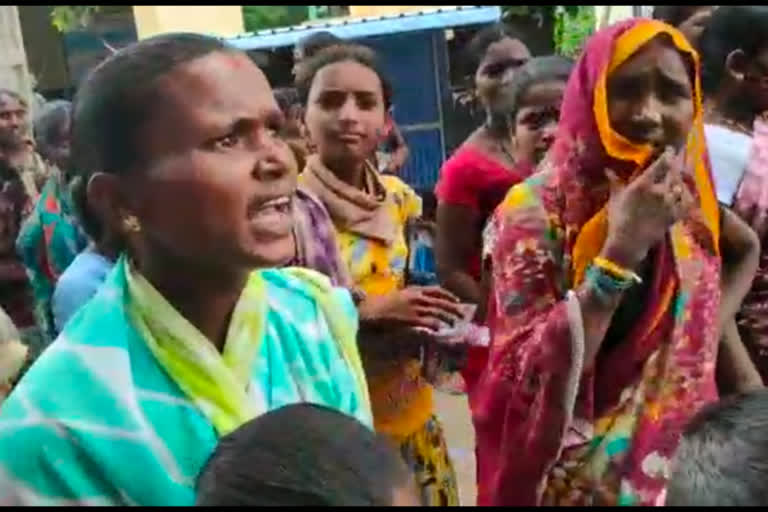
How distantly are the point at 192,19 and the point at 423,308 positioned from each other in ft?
45.5

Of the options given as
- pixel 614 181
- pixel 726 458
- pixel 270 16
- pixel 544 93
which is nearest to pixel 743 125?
pixel 544 93

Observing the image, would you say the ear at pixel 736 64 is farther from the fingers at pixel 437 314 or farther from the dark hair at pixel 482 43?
the dark hair at pixel 482 43

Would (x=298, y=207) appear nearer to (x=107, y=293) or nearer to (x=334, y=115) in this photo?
(x=334, y=115)

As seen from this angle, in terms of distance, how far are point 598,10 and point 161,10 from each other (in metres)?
7.08

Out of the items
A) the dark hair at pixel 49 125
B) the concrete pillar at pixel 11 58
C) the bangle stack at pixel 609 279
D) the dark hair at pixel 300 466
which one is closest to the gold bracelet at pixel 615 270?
the bangle stack at pixel 609 279

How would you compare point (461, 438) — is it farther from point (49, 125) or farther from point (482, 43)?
point (49, 125)

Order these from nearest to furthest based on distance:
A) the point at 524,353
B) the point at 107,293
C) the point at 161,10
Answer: the point at 107,293, the point at 524,353, the point at 161,10

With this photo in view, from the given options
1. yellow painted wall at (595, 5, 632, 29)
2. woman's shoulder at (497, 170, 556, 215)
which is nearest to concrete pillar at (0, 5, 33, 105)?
yellow painted wall at (595, 5, 632, 29)

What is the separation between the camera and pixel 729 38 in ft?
9.09

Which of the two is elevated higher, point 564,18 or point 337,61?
point 337,61

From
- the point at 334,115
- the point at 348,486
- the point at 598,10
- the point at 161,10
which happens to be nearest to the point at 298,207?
the point at 334,115

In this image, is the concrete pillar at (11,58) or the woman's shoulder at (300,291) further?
the concrete pillar at (11,58)

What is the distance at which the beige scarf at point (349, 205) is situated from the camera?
2.79 meters

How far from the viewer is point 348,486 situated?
4.10ft
